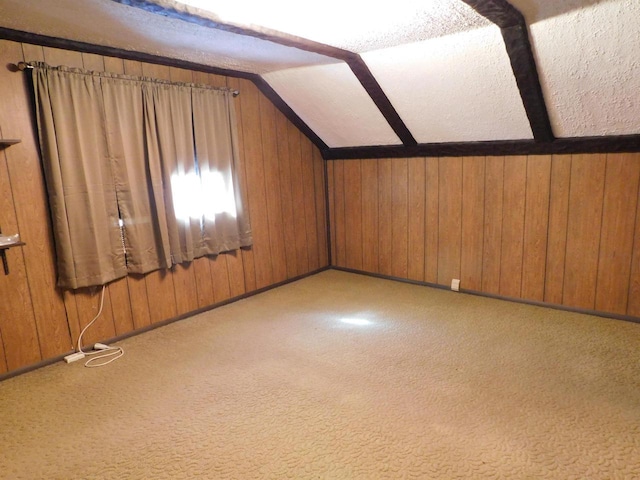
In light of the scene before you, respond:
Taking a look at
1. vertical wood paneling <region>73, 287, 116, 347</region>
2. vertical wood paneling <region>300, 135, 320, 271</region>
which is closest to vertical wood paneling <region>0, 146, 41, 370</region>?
vertical wood paneling <region>73, 287, 116, 347</region>

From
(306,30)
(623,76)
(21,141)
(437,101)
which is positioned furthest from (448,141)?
(21,141)

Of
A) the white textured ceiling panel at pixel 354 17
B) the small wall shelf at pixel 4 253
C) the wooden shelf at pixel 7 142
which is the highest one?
the white textured ceiling panel at pixel 354 17

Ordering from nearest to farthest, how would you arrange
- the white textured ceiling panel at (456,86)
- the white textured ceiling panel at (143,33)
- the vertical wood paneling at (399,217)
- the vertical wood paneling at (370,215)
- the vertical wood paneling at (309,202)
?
the white textured ceiling panel at (143,33) → the white textured ceiling panel at (456,86) → the vertical wood paneling at (399,217) → the vertical wood paneling at (370,215) → the vertical wood paneling at (309,202)

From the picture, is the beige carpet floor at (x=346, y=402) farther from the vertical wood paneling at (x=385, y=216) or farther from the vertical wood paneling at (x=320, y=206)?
the vertical wood paneling at (x=320, y=206)

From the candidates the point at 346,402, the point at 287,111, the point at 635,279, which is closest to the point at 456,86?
the point at 287,111

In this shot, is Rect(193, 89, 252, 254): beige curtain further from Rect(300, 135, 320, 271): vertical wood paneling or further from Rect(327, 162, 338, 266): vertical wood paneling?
Rect(327, 162, 338, 266): vertical wood paneling

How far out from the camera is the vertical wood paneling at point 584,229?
310 centimetres

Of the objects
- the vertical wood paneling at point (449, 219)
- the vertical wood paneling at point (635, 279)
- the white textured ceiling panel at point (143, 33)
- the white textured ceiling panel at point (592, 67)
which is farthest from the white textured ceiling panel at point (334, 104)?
the vertical wood paneling at point (635, 279)

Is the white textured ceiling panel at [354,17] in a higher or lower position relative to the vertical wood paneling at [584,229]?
higher

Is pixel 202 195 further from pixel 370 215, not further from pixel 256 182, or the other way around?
pixel 370 215

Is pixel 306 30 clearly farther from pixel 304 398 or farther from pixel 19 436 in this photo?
pixel 19 436

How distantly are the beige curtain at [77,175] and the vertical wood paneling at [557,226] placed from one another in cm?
328

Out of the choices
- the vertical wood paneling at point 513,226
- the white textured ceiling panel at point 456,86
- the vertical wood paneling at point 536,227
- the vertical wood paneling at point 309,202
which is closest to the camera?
the white textured ceiling panel at point 456,86

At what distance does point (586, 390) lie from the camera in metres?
2.25
